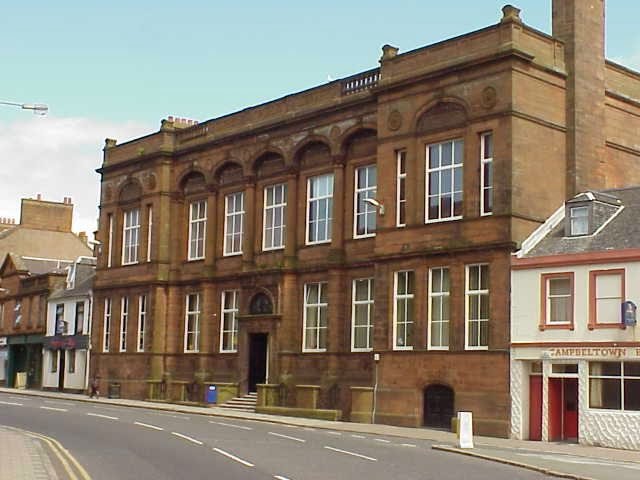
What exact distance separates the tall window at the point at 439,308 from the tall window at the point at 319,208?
7.73 m

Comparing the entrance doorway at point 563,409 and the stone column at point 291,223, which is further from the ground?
the stone column at point 291,223

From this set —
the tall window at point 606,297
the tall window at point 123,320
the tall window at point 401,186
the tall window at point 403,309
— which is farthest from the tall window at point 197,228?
the tall window at point 606,297

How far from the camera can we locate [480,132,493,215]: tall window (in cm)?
3294

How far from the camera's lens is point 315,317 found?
1631 inches

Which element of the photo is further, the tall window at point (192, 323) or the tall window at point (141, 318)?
the tall window at point (141, 318)

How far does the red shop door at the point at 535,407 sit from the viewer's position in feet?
100

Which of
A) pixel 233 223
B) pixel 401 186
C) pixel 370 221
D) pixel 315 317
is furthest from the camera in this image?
pixel 233 223

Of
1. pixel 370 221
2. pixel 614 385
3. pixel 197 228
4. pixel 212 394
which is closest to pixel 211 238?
pixel 197 228

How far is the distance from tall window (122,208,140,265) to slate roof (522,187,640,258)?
26.3 metres

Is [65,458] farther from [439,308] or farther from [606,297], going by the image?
[439,308]

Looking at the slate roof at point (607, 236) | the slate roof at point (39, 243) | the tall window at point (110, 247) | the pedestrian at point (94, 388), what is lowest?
the pedestrian at point (94, 388)

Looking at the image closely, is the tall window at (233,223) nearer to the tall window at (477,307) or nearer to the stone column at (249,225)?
the stone column at (249,225)

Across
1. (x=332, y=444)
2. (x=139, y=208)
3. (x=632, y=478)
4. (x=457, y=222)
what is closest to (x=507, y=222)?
(x=457, y=222)

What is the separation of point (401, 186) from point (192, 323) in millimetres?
16775
